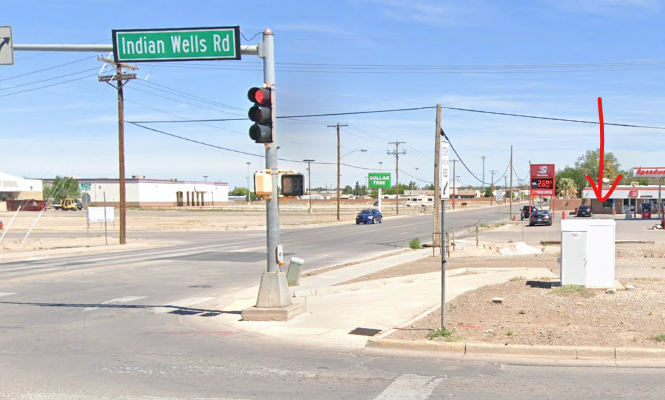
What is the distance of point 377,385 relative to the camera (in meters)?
7.52

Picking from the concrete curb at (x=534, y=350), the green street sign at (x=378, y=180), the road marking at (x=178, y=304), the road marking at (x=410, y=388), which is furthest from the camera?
the green street sign at (x=378, y=180)

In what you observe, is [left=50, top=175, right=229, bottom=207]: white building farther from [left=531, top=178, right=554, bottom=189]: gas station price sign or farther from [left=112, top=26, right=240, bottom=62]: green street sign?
[left=112, top=26, right=240, bottom=62]: green street sign

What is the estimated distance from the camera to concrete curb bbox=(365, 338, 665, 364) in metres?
8.44

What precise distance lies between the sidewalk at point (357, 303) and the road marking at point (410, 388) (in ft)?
6.83

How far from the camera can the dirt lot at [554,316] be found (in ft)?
30.6

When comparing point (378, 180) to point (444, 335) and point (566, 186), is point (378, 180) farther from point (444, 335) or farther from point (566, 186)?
point (444, 335)

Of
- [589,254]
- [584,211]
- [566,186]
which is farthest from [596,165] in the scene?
[589,254]

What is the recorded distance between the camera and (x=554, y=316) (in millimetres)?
10789

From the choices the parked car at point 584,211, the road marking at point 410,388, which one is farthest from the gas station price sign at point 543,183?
the road marking at point 410,388

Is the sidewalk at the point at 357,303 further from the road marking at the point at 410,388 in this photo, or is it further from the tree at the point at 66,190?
the tree at the point at 66,190

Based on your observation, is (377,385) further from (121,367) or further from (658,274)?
(658,274)

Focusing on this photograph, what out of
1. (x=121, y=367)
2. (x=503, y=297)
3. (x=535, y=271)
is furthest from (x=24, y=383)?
(x=535, y=271)

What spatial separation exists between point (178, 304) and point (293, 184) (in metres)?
4.66

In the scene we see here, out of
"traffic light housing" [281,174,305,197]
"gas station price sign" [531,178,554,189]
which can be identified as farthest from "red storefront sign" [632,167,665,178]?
"traffic light housing" [281,174,305,197]
